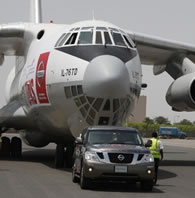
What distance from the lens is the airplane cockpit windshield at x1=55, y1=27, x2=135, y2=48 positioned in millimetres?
15383

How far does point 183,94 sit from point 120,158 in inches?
287

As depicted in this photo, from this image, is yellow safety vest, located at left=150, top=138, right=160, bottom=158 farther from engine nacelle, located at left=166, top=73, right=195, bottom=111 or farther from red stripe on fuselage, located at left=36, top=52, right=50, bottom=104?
Result: engine nacelle, located at left=166, top=73, right=195, bottom=111

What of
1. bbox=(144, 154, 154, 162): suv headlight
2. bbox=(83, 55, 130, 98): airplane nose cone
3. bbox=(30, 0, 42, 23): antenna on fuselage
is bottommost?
bbox=(144, 154, 154, 162): suv headlight

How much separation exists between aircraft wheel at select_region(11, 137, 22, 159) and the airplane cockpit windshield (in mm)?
6703

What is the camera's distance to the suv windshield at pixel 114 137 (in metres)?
12.9

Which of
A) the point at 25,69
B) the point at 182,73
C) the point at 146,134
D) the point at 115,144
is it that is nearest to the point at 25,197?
the point at 115,144

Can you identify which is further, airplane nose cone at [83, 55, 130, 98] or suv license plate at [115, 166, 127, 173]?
airplane nose cone at [83, 55, 130, 98]

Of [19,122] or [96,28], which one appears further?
[19,122]

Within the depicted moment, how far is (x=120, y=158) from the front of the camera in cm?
1171

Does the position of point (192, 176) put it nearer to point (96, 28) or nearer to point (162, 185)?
point (162, 185)

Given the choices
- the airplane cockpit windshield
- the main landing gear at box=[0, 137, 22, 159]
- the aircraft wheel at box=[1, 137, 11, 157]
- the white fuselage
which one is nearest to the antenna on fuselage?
the aircraft wheel at box=[1, 137, 11, 157]

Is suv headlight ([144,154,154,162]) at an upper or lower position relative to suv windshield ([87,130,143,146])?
lower

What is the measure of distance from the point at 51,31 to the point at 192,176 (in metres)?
6.25

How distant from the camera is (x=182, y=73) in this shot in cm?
2059
